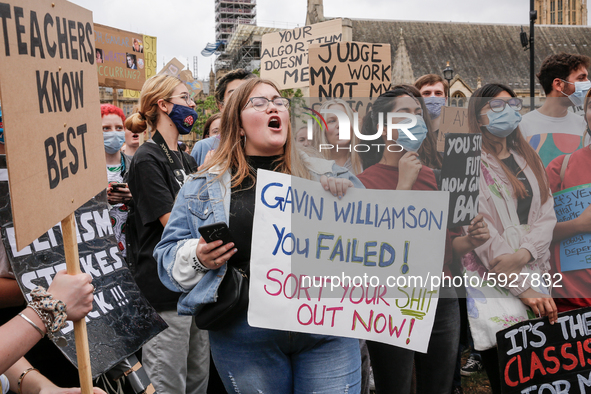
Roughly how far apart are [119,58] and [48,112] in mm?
5067

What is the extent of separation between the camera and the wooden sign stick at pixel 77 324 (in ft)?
5.40

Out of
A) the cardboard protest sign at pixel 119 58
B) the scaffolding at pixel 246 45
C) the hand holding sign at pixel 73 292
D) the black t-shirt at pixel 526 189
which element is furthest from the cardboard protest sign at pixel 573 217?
the scaffolding at pixel 246 45

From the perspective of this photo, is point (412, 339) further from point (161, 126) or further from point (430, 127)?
point (161, 126)

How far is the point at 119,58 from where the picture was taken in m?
6.09

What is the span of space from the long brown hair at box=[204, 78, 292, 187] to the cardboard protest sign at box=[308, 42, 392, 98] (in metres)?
1.79

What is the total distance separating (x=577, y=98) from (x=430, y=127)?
0.77 metres

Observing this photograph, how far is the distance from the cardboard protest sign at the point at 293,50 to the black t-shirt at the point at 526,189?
10.2ft

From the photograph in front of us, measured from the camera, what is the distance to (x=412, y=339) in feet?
6.35

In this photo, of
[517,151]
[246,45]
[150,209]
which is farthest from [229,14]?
[517,151]

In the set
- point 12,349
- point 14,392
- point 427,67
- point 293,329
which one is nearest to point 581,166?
point 293,329

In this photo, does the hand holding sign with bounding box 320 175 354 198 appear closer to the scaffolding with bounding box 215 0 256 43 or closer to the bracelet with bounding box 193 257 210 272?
the bracelet with bounding box 193 257 210 272

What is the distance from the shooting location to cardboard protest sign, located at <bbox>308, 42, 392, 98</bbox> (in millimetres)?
3811

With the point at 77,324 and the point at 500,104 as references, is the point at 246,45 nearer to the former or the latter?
the point at 500,104

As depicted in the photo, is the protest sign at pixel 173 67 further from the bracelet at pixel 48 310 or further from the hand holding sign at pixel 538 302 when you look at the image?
the hand holding sign at pixel 538 302
